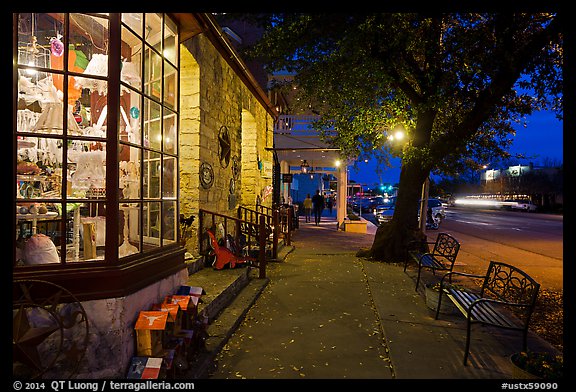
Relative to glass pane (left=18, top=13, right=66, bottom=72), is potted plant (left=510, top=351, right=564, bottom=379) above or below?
below

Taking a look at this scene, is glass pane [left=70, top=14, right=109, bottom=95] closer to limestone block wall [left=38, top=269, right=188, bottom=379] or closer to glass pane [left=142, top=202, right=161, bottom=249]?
glass pane [left=142, top=202, right=161, bottom=249]

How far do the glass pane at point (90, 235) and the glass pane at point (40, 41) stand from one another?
1426mm

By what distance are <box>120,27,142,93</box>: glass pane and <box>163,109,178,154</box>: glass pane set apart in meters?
0.67

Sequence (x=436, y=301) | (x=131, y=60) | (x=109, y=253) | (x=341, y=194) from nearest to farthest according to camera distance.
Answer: (x=109, y=253) → (x=131, y=60) → (x=436, y=301) → (x=341, y=194)

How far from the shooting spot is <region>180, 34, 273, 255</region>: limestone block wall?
23.8ft

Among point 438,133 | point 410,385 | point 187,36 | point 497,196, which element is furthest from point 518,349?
point 497,196

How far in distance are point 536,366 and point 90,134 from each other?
450 centimetres

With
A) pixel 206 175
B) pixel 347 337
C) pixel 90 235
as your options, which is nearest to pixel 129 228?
pixel 90 235

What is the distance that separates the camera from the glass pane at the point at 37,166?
11.8 feet

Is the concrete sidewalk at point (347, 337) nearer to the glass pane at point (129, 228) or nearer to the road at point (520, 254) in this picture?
the glass pane at point (129, 228)

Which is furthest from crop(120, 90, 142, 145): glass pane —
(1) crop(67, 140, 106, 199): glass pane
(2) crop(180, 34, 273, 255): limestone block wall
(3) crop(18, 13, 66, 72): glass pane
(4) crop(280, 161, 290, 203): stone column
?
(4) crop(280, 161, 290, 203): stone column

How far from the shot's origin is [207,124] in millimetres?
7809

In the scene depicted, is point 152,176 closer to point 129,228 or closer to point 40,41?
point 129,228

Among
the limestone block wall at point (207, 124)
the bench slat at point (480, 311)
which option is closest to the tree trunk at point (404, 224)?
the limestone block wall at point (207, 124)
